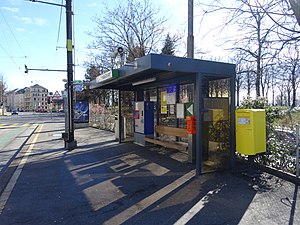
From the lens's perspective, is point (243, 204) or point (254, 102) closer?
point (243, 204)

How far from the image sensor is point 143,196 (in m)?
4.73

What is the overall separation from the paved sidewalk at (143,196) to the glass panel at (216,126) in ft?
1.46

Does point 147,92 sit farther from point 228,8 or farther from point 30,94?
point 30,94

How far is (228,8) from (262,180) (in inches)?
193

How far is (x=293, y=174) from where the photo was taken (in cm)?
549

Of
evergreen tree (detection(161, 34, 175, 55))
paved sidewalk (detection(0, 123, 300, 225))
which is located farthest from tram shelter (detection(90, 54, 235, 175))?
evergreen tree (detection(161, 34, 175, 55))

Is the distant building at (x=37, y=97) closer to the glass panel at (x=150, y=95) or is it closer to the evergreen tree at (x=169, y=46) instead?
the evergreen tree at (x=169, y=46)

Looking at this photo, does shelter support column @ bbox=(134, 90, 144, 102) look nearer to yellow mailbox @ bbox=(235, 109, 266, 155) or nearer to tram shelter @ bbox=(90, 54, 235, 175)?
tram shelter @ bbox=(90, 54, 235, 175)

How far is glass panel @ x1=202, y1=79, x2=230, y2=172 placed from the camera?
647 cm

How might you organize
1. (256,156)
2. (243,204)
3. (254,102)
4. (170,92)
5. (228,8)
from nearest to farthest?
(243,204)
(256,156)
(254,102)
(228,8)
(170,92)

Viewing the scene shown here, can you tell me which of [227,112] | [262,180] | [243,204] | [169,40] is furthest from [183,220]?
[169,40]

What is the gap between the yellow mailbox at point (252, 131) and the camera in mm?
5868

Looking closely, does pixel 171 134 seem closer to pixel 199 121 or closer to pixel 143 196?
pixel 199 121

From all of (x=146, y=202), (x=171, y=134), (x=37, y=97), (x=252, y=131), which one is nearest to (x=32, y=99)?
(x=37, y=97)
